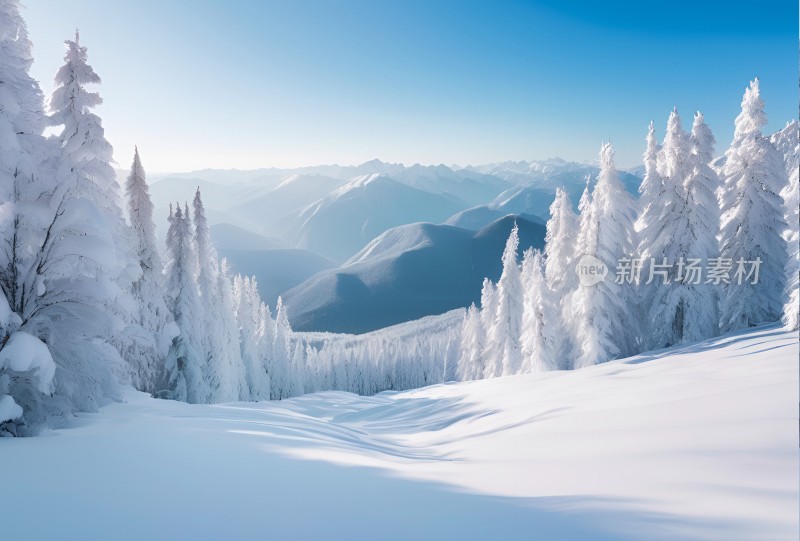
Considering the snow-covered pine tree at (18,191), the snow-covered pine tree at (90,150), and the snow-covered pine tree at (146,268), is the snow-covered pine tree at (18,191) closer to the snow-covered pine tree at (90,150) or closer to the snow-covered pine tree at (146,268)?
the snow-covered pine tree at (90,150)

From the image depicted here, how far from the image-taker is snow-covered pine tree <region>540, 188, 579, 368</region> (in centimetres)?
2667

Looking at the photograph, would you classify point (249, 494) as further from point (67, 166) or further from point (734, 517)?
point (67, 166)

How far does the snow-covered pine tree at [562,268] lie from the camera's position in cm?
2667

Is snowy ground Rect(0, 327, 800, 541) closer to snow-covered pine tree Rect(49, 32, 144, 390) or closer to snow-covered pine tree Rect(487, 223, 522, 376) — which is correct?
snow-covered pine tree Rect(49, 32, 144, 390)

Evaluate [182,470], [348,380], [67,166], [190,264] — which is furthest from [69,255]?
[348,380]

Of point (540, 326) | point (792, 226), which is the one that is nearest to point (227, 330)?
point (540, 326)

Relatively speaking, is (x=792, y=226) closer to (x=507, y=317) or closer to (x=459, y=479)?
(x=507, y=317)

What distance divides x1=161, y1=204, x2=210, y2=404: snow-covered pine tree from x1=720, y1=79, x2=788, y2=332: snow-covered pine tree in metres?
31.5

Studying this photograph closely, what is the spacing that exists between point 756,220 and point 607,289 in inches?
314

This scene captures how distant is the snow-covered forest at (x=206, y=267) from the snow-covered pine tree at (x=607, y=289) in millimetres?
102

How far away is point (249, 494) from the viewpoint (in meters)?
4.41

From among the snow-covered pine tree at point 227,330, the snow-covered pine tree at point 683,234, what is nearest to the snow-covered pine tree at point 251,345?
the snow-covered pine tree at point 227,330

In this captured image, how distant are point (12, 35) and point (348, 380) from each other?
229ft

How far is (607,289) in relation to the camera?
23578mm
